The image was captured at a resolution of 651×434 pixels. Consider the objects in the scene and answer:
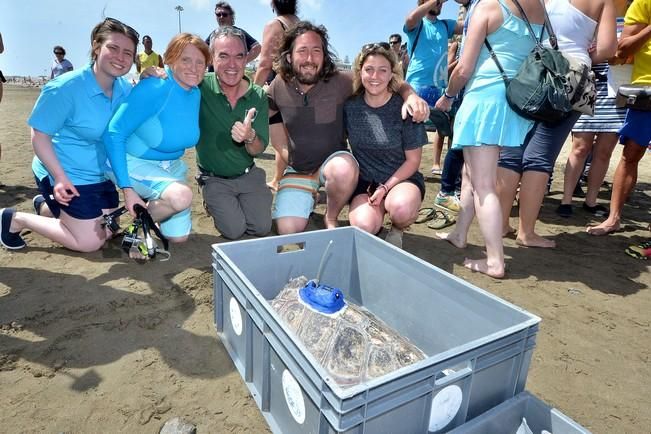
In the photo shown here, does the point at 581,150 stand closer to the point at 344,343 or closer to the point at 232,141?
the point at 232,141

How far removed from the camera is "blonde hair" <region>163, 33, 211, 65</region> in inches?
111

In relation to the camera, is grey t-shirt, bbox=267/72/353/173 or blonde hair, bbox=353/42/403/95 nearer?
blonde hair, bbox=353/42/403/95

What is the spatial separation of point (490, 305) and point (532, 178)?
2075 mm

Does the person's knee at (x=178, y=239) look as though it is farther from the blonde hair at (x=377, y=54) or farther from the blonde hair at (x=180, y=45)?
the blonde hair at (x=377, y=54)

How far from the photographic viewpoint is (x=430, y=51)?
5.22 metres

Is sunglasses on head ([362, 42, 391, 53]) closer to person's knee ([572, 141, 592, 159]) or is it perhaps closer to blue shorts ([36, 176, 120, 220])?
blue shorts ([36, 176, 120, 220])

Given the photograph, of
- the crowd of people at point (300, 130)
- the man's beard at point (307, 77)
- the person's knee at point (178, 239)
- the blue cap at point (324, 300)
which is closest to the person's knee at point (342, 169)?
the crowd of people at point (300, 130)

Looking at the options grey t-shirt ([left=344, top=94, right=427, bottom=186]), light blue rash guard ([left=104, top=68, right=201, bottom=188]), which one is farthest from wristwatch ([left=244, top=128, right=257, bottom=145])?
grey t-shirt ([left=344, top=94, right=427, bottom=186])

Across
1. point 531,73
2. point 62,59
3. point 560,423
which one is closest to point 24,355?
point 560,423

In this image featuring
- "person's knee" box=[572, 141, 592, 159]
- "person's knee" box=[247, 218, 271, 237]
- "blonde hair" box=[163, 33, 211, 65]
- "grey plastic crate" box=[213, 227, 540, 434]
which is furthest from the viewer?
"person's knee" box=[572, 141, 592, 159]

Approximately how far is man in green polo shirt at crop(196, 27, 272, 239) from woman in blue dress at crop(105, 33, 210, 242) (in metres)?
0.13

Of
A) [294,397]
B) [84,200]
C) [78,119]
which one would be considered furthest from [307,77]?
[294,397]

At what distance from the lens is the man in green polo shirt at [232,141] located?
2.94 metres

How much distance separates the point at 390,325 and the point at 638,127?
305 cm
